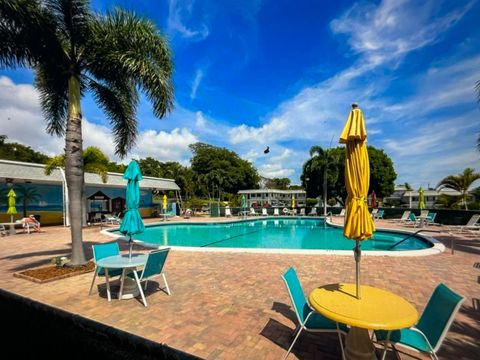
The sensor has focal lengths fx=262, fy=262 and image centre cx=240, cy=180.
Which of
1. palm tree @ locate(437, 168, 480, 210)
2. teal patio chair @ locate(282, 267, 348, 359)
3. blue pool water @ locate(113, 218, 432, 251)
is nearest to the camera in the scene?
teal patio chair @ locate(282, 267, 348, 359)

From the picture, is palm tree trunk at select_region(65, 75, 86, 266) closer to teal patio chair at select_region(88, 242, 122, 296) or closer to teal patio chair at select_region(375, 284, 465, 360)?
teal patio chair at select_region(88, 242, 122, 296)

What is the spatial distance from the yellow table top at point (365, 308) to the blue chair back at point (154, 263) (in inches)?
116

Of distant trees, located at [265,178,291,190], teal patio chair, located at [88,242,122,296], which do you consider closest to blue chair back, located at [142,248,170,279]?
teal patio chair, located at [88,242,122,296]

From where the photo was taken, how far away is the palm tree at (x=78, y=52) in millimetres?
6480

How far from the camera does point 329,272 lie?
21.6ft

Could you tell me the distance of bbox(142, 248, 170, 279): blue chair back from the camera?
4.74 metres

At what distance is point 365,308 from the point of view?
8.93 ft

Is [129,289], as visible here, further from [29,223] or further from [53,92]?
[29,223]

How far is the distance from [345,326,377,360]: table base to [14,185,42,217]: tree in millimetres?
21725

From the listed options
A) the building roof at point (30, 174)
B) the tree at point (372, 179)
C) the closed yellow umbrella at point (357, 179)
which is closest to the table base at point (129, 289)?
the closed yellow umbrella at point (357, 179)

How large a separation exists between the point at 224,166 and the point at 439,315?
5122 cm

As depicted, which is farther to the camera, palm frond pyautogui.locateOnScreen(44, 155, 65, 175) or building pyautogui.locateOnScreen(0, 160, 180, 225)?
building pyautogui.locateOnScreen(0, 160, 180, 225)

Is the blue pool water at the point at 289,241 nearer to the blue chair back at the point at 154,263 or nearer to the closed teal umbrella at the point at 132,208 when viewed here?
the closed teal umbrella at the point at 132,208

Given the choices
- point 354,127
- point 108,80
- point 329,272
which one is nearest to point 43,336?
point 354,127
